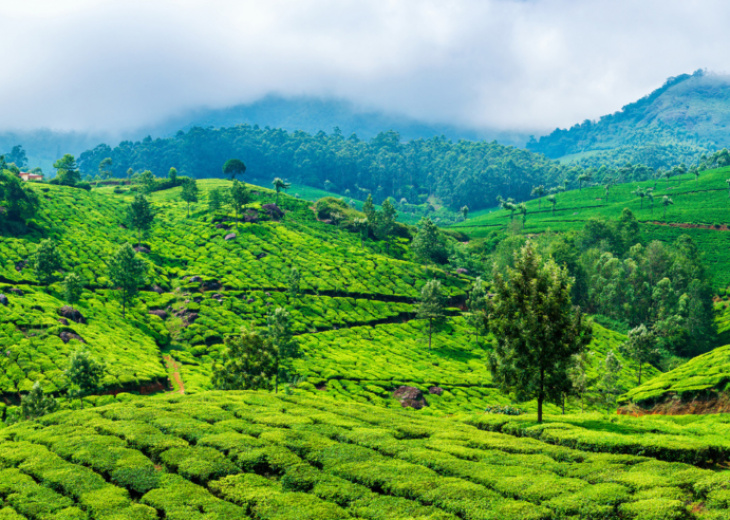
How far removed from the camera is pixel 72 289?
283 feet

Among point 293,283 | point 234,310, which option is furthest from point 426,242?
point 234,310

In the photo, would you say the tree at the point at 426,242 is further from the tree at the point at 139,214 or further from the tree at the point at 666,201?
the tree at the point at 666,201

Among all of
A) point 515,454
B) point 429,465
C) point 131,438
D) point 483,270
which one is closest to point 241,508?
point 429,465

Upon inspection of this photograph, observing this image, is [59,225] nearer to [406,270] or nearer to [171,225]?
[171,225]

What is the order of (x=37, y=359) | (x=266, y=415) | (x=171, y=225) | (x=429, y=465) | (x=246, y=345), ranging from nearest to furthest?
(x=429, y=465)
(x=266, y=415)
(x=246, y=345)
(x=37, y=359)
(x=171, y=225)

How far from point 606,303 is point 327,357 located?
92.0 meters

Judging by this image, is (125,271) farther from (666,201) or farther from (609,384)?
(666,201)

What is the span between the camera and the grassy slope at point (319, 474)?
74.5 ft

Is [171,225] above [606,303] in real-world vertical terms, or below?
above

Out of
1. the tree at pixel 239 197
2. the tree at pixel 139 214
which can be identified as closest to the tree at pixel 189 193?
the tree at pixel 239 197

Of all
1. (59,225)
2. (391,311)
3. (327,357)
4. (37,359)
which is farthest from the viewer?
(59,225)

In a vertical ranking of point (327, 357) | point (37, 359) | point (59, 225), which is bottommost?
point (327, 357)

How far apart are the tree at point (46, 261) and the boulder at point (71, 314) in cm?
1522

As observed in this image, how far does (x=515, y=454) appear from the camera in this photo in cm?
3016
